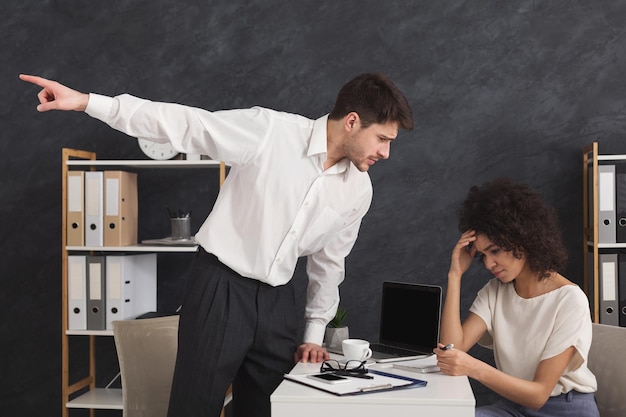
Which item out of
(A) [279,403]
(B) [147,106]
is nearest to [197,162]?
(B) [147,106]

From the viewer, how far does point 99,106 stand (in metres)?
1.93

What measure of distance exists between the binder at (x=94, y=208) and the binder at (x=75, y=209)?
2cm

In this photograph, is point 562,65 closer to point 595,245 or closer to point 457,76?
point 457,76

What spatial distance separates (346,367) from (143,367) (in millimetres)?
946

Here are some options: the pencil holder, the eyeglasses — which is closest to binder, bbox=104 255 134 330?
the pencil holder

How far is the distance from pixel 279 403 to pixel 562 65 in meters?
2.54

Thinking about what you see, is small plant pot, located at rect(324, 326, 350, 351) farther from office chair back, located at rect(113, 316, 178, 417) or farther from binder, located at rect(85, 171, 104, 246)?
binder, located at rect(85, 171, 104, 246)

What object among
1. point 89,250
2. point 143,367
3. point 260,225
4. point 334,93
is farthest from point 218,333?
point 334,93

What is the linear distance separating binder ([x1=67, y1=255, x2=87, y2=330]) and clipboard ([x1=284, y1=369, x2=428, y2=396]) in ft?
5.99

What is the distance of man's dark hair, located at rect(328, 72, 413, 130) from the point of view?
2223 mm

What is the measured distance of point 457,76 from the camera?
12.2 feet

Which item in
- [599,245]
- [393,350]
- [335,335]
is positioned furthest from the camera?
[599,245]

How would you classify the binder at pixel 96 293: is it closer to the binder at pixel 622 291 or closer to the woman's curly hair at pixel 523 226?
the woman's curly hair at pixel 523 226

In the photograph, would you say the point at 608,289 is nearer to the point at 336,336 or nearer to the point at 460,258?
the point at 460,258
